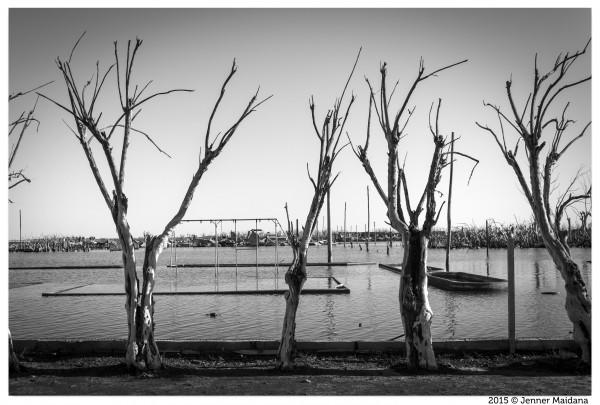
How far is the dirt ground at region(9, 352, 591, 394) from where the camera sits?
5457 mm

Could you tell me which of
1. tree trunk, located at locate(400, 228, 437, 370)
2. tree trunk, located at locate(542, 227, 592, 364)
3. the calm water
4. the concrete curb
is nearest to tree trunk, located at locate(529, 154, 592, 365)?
tree trunk, located at locate(542, 227, 592, 364)

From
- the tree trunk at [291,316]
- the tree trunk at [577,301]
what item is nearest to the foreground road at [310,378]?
the tree trunk at [291,316]

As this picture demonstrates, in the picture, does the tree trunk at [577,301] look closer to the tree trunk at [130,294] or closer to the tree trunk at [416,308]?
the tree trunk at [416,308]

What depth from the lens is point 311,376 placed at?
19.9ft

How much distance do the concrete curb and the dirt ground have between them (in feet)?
0.51

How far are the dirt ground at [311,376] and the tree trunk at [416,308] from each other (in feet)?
0.60

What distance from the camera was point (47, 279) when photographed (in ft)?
76.1

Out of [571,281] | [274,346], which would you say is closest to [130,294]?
[274,346]

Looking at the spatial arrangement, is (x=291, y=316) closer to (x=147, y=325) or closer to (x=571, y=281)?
(x=147, y=325)

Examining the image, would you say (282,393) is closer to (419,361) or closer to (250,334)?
(419,361)

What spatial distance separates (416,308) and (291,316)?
1.47 metres

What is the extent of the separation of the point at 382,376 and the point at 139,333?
2.79 metres

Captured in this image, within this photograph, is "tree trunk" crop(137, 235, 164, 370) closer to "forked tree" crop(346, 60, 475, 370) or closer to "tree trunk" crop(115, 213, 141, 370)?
"tree trunk" crop(115, 213, 141, 370)
